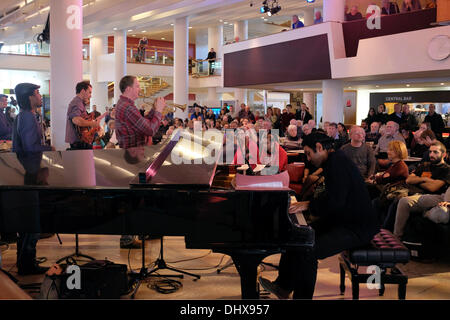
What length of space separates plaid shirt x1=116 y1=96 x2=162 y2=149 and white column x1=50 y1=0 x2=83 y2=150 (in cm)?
371

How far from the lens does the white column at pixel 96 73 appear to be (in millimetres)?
23906

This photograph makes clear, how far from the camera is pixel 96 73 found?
2394 centimetres

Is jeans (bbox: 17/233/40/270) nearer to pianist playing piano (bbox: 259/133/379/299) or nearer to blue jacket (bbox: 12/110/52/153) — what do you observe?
blue jacket (bbox: 12/110/52/153)

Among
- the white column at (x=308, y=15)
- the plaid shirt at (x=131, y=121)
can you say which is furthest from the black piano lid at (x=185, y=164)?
the white column at (x=308, y=15)

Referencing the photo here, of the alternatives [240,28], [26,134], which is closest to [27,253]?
[26,134]

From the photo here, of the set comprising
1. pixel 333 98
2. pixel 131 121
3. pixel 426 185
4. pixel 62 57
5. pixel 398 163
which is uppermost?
pixel 62 57

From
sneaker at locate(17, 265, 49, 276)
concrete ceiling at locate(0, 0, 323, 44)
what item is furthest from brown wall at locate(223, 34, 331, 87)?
sneaker at locate(17, 265, 49, 276)

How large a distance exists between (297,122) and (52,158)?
7834 millimetres

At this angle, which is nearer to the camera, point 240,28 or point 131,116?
point 131,116

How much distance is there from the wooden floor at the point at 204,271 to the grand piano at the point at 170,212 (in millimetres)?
1183

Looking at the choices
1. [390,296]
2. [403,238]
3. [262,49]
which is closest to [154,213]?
[390,296]

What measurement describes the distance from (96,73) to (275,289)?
2185cm

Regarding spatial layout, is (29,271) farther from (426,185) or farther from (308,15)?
(308,15)

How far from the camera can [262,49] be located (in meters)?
15.2
